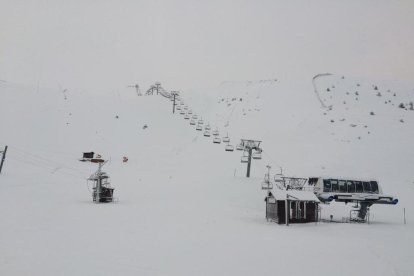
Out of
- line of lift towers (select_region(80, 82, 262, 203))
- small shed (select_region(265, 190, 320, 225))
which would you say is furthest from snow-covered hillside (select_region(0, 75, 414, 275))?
small shed (select_region(265, 190, 320, 225))

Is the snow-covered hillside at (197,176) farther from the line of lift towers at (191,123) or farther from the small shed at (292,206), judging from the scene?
the small shed at (292,206)

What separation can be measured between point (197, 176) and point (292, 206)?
18388 mm

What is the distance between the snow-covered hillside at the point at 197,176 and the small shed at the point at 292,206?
1481mm

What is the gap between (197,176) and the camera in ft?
156

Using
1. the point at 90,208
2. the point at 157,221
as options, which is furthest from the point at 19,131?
the point at 157,221

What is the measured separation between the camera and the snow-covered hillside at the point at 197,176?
59.8ft

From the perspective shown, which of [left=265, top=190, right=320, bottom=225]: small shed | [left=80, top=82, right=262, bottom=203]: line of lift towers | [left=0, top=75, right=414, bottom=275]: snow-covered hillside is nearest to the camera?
[left=0, top=75, right=414, bottom=275]: snow-covered hillside

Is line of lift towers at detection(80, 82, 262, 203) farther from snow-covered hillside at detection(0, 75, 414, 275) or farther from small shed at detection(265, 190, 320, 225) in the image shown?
small shed at detection(265, 190, 320, 225)

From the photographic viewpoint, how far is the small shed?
30219mm

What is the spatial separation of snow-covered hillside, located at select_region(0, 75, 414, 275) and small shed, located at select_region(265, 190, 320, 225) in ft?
4.86

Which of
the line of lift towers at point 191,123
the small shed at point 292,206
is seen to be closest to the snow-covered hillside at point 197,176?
the line of lift towers at point 191,123

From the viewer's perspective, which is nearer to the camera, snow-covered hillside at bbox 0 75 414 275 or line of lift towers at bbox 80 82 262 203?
snow-covered hillside at bbox 0 75 414 275

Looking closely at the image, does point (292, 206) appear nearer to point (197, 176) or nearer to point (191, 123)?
point (197, 176)

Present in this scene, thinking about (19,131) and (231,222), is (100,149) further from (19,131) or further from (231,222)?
(231,222)
